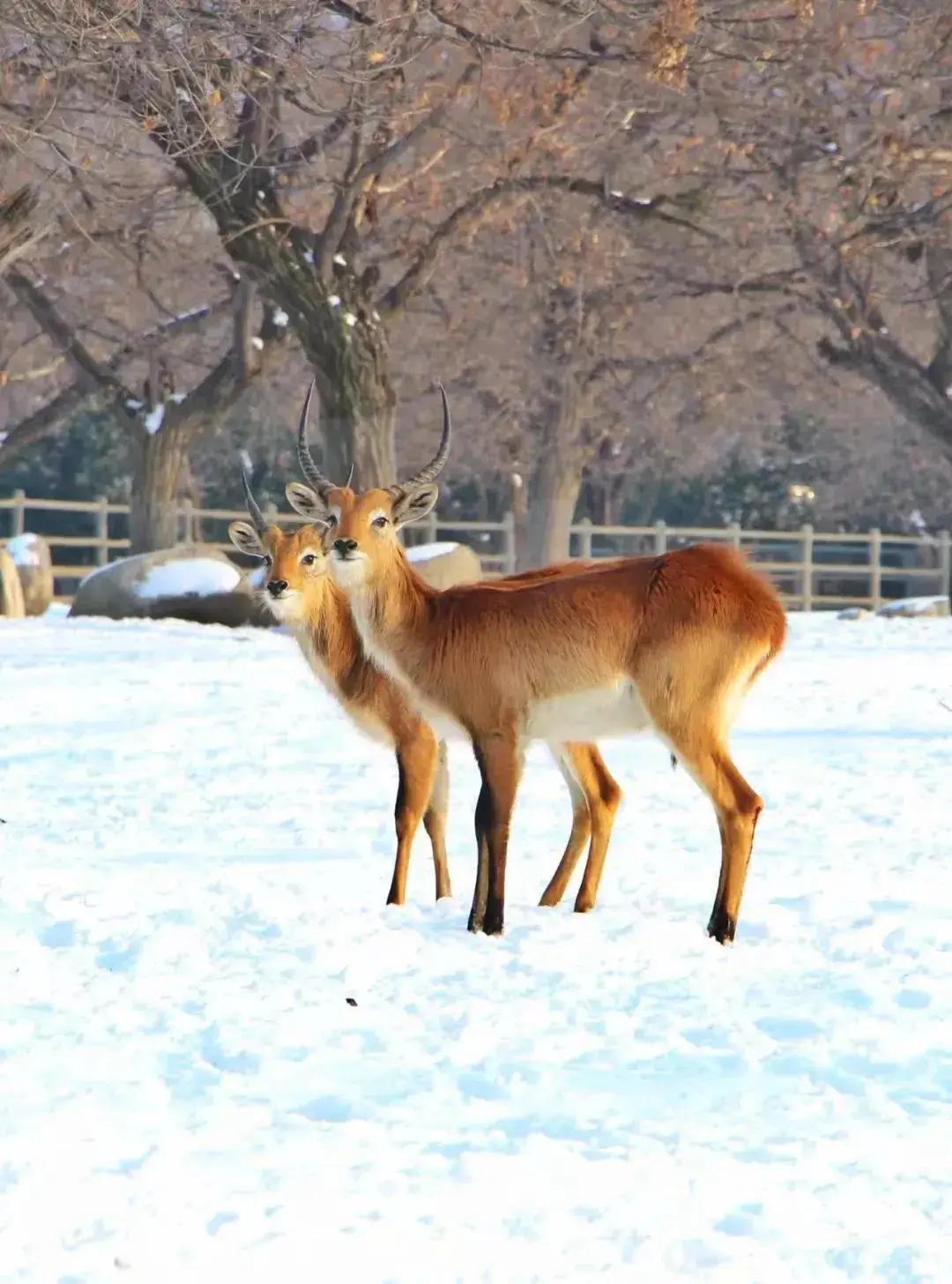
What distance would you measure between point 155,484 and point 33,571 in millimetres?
2591

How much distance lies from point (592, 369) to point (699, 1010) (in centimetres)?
2411

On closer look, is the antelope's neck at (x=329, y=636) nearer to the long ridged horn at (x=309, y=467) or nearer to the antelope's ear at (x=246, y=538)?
the antelope's ear at (x=246, y=538)

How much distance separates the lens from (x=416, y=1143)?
15.7ft

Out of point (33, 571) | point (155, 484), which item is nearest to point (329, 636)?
point (33, 571)

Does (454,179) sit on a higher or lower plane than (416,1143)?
higher

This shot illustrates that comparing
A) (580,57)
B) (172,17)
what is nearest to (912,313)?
(580,57)

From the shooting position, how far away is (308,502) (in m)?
8.17

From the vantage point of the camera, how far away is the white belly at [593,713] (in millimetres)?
7441

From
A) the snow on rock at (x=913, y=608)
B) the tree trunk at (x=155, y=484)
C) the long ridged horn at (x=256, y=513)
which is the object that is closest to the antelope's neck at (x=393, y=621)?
the long ridged horn at (x=256, y=513)

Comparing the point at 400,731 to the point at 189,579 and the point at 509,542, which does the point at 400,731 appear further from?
the point at 509,542

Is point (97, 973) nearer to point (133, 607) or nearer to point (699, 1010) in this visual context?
Answer: point (699, 1010)

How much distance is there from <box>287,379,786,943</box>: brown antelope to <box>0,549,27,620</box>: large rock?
17.5m

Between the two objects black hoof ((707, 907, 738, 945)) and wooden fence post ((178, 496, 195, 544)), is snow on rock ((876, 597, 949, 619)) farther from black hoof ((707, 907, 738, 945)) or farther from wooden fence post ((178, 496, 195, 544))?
black hoof ((707, 907, 738, 945))

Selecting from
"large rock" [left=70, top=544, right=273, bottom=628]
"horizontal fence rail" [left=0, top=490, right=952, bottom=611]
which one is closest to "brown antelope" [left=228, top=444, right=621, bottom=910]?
"large rock" [left=70, top=544, right=273, bottom=628]
